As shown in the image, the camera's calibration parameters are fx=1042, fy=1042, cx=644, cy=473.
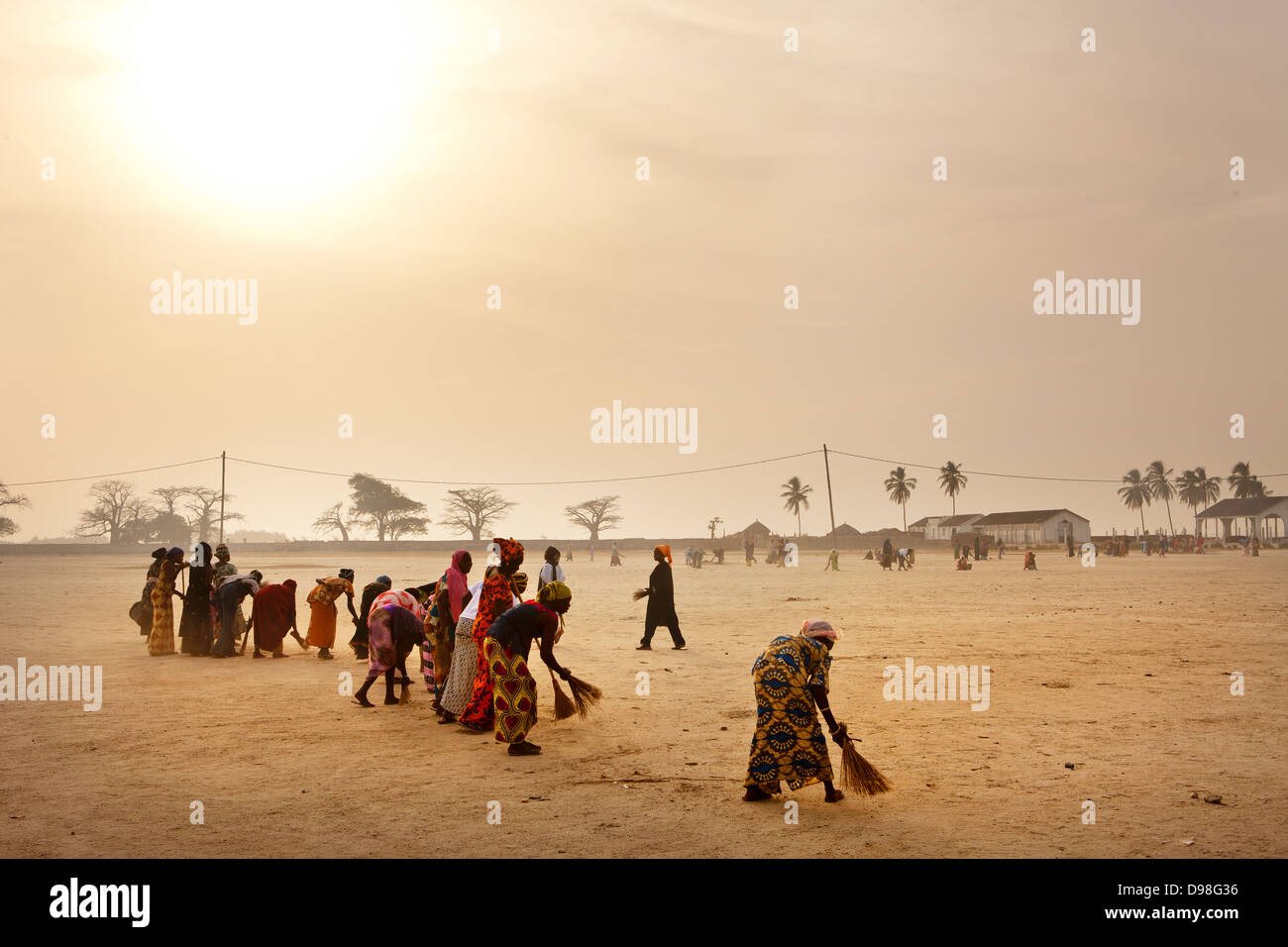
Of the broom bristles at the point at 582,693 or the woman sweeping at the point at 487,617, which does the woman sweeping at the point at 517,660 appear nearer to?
the woman sweeping at the point at 487,617

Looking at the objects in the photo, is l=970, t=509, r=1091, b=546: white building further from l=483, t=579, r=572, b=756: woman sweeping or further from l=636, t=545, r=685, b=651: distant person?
l=483, t=579, r=572, b=756: woman sweeping

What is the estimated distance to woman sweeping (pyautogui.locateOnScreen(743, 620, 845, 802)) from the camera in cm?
697

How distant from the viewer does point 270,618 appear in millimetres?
16406

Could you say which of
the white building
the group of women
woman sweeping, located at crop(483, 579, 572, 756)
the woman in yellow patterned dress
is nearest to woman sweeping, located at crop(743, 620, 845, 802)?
the group of women

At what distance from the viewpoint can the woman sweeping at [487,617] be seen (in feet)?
31.2

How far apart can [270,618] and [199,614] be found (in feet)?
3.81

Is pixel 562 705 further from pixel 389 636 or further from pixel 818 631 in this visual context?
pixel 818 631

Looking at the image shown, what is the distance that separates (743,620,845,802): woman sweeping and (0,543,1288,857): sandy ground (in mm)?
249

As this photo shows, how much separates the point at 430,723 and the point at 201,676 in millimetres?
5272

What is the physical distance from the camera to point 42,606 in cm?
2777

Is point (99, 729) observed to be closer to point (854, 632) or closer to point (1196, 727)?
point (1196, 727)

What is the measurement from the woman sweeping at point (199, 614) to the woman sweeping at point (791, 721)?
1195 cm
